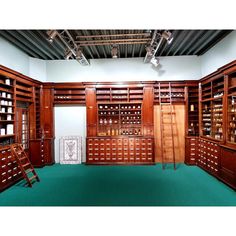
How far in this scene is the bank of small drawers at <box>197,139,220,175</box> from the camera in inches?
200

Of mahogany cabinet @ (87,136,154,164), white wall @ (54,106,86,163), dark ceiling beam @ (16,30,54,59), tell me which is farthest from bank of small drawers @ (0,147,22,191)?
dark ceiling beam @ (16,30,54,59)

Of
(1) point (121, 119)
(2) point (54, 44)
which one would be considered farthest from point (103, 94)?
(2) point (54, 44)

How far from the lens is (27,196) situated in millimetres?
3975

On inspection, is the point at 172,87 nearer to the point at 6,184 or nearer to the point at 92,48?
the point at 92,48

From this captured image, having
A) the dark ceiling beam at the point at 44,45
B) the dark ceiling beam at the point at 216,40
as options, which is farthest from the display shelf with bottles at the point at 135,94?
the dark ceiling beam at the point at 44,45

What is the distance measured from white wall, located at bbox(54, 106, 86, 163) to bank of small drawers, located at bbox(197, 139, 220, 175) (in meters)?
4.16

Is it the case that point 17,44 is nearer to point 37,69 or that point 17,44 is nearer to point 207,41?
point 37,69

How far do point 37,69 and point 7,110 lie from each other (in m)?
2.45

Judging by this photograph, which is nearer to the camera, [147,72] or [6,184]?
[6,184]

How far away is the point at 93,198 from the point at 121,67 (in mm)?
4837

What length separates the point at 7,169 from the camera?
14.9 ft

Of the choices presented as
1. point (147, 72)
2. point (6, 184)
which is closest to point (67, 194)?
point (6, 184)

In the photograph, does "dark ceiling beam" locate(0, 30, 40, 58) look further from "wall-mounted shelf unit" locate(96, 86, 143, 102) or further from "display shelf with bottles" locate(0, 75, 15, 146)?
"wall-mounted shelf unit" locate(96, 86, 143, 102)
